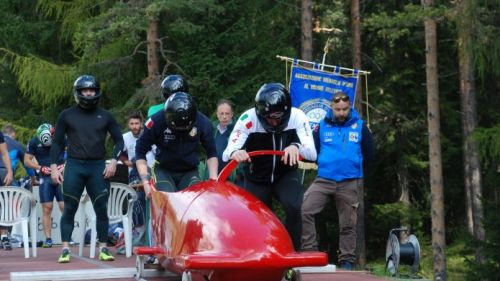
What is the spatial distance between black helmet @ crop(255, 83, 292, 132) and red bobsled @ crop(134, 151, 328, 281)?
481 mm

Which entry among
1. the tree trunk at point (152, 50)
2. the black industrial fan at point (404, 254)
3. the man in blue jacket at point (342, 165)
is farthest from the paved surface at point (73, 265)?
the tree trunk at point (152, 50)

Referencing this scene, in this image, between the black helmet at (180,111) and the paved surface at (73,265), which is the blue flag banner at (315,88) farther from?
the black helmet at (180,111)

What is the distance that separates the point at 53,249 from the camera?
14500 mm

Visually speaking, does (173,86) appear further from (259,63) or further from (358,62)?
(358,62)

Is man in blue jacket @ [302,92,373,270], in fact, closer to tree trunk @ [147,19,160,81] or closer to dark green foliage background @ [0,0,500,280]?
dark green foliage background @ [0,0,500,280]

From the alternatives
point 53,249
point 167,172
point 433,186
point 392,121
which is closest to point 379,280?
point 167,172

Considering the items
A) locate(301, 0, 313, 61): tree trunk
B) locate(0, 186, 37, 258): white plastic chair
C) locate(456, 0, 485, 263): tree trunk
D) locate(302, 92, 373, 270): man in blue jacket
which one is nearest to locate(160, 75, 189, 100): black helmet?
locate(302, 92, 373, 270): man in blue jacket

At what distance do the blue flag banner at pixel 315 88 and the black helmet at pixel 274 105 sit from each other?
1009 cm

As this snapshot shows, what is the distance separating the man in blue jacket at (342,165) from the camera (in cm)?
1162

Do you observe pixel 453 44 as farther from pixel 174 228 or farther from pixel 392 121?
pixel 174 228

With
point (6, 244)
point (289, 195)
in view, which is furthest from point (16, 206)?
point (289, 195)

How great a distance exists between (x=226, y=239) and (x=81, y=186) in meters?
4.03

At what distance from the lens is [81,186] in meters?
11.4

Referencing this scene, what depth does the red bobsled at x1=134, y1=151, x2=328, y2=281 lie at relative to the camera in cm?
756
